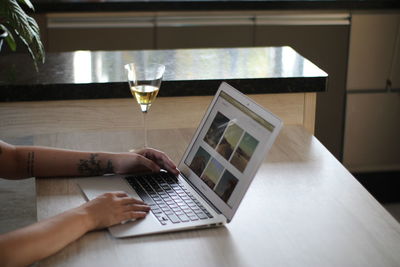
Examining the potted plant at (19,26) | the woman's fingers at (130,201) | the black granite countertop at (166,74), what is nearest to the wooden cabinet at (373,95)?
the black granite countertop at (166,74)

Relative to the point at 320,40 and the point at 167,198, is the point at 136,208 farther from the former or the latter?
the point at 320,40

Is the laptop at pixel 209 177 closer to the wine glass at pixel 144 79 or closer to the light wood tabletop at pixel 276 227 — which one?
the light wood tabletop at pixel 276 227

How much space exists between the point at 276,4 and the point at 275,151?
1.75 meters

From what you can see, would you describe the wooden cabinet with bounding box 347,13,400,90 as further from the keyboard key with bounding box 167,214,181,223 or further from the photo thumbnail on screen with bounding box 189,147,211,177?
the keyboard key with bounding box 167,214,181,223

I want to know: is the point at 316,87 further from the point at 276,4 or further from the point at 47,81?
the point at 276,4

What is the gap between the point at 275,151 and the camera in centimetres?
188

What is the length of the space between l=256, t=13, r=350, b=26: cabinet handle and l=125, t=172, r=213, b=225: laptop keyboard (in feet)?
6.55

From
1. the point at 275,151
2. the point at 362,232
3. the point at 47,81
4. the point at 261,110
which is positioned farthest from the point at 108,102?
the point at 362,232

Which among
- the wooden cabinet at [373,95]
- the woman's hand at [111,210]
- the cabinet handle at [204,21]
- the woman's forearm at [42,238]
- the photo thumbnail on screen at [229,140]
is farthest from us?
the wooden cabinet at [373,95]

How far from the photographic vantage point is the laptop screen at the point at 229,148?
4.86ft

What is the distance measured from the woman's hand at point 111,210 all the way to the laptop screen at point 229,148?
0.17 m

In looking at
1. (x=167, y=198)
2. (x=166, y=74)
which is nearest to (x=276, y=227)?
(x=167, y=198)

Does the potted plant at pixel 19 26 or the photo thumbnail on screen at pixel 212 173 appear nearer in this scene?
the photo thumbnail on screen at pixel 212 173

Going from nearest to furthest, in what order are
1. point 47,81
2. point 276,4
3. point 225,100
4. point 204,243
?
point 204,243, point 225,100, point 47,81, point 276,4
